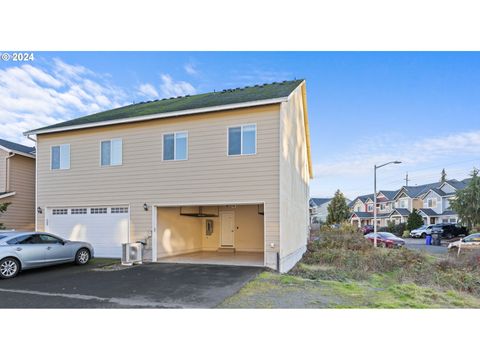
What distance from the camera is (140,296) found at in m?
7.03

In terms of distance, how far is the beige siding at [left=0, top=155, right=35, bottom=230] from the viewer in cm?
1509

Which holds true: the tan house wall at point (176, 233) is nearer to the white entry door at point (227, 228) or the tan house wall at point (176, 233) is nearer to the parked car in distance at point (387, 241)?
the white entry door at point (227, 228)

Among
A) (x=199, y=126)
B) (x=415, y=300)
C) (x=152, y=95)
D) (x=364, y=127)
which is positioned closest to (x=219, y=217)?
(x=199, y=126)

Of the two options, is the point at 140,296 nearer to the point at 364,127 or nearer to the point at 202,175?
the point at 202,175

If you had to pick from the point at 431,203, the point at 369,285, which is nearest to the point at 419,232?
the point at 431,203

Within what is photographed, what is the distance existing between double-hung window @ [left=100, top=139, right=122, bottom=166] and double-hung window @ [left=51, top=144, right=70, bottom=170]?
5.82 ft

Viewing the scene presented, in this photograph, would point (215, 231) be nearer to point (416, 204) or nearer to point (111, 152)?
point (111, 152)

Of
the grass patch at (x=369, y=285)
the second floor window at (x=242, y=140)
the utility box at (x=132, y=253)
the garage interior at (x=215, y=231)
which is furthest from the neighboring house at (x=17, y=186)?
the grass patch at (x=369, y=285)

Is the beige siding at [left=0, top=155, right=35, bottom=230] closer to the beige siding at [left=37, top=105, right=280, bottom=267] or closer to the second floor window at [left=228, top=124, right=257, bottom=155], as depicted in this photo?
the beige siding at [left=37, top=105, right=280, bottom=267]

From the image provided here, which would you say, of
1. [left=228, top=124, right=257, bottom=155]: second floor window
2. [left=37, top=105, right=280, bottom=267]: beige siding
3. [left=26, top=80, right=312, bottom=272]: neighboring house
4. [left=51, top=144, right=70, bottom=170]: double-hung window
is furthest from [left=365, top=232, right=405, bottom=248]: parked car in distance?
[left=51, top=144, right=70, bottom=170]: double-hung window

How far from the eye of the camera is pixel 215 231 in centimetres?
1606

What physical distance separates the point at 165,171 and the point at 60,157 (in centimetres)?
529

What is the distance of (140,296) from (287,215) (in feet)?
20.1
